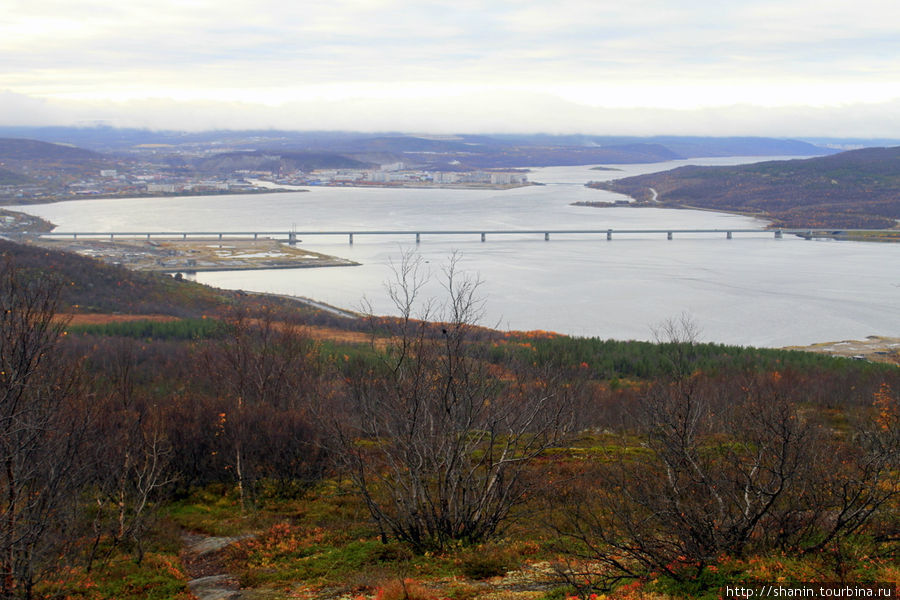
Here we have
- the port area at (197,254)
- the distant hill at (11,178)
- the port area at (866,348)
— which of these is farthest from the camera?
the distant hill at (11,178)

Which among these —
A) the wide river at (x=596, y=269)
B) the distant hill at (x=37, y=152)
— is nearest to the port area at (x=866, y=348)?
the wide river at (x=596, y=269)

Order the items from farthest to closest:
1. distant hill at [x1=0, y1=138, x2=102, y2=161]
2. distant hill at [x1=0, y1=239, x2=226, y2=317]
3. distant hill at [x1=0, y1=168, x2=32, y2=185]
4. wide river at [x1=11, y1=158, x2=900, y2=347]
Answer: distant hill at [x1=0, y1=138, x2=102, y2=161] < distant hill at [x1=0, y1=168, x2=32, y2=185] < wide river at [x1=11, y1=158, x2=900, y2=347] < distant hill at [x1=0, y1=239, x2=226, y2=317]

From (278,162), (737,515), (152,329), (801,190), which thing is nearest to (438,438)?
(737,515)

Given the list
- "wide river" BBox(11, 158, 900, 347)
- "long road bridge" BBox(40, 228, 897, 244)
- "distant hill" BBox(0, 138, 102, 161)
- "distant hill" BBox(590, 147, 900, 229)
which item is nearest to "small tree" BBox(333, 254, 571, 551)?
"wide river" BBox(11, 158, 900, 347)

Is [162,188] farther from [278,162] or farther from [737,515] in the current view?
[737,515]

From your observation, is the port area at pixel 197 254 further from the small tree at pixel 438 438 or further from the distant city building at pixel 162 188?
the distant city building at pixel 162 188

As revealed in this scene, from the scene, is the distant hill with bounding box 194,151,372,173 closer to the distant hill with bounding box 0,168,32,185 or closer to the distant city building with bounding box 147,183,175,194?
the distant city building with bounding box 147,183,175,194
